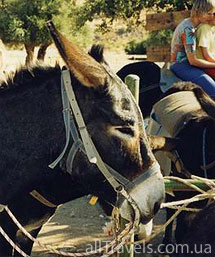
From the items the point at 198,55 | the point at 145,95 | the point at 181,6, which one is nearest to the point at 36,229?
the point at 198,55

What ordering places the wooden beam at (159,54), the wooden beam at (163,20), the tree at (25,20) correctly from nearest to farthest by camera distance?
the wooden beam at (163,20) → the wooden beam at (159,54) → the tree at (25,20)

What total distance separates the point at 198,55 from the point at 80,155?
2.52 metres

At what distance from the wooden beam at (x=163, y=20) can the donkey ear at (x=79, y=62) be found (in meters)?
4.77

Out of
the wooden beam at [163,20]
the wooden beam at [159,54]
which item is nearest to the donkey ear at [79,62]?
the wooden beam at [163,20]

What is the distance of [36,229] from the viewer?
361cm

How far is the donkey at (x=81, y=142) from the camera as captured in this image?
2.87m

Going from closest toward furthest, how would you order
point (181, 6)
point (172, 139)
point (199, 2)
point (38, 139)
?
1. point (38, 139)
2. point (172, 139)
3. point (199, 2)
4. point (181, 6)

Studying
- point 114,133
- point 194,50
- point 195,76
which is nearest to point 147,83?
point 195,76

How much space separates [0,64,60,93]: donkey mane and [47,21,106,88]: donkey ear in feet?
0.94

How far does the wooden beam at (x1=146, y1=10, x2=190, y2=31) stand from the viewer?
7.43 meters

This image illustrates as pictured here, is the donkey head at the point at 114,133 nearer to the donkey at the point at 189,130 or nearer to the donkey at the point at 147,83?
the donkey at the point at 189,130

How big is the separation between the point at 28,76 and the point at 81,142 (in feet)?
1.78

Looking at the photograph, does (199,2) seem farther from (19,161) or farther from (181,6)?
(181,6)

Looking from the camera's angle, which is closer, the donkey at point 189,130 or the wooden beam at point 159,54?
the donkey at point 189,130
